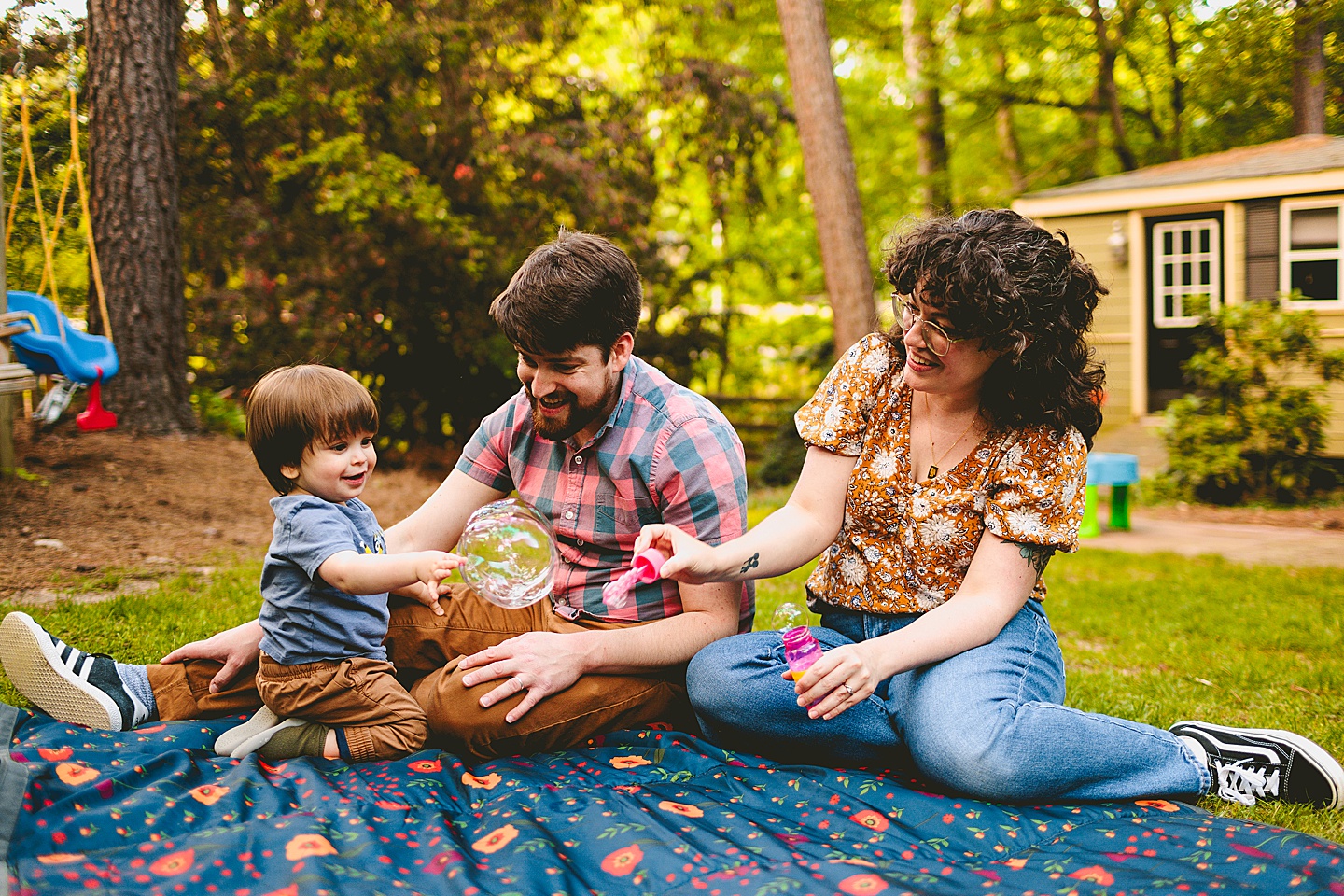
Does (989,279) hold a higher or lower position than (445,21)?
lower

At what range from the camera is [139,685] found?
280cm

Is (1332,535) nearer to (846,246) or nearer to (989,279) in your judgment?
(846,246)

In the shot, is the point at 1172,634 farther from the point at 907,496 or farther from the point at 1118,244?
the point at 1118,244

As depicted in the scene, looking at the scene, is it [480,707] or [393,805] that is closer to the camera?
[393,805]

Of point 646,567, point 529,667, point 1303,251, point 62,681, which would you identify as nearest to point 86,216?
point 62,681

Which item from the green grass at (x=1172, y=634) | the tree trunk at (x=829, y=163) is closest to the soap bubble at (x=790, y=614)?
the green grass at (x=1172, y=634)

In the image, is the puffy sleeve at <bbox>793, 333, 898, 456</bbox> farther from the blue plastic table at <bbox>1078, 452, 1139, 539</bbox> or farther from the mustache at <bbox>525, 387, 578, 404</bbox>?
the blue plastic table at <bbox>1078, 452, 1139, 539</bbox>

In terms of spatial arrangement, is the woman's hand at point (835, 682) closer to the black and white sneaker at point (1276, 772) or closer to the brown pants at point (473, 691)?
the brown pants at point (473, 691)

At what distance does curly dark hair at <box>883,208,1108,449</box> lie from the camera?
2.39m

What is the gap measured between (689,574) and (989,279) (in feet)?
3.23

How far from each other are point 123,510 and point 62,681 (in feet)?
10.8

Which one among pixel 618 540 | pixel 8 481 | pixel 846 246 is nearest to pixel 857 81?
pixel 846 246

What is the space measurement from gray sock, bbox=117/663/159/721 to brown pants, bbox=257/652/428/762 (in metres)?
0.35

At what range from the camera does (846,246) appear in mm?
9547
